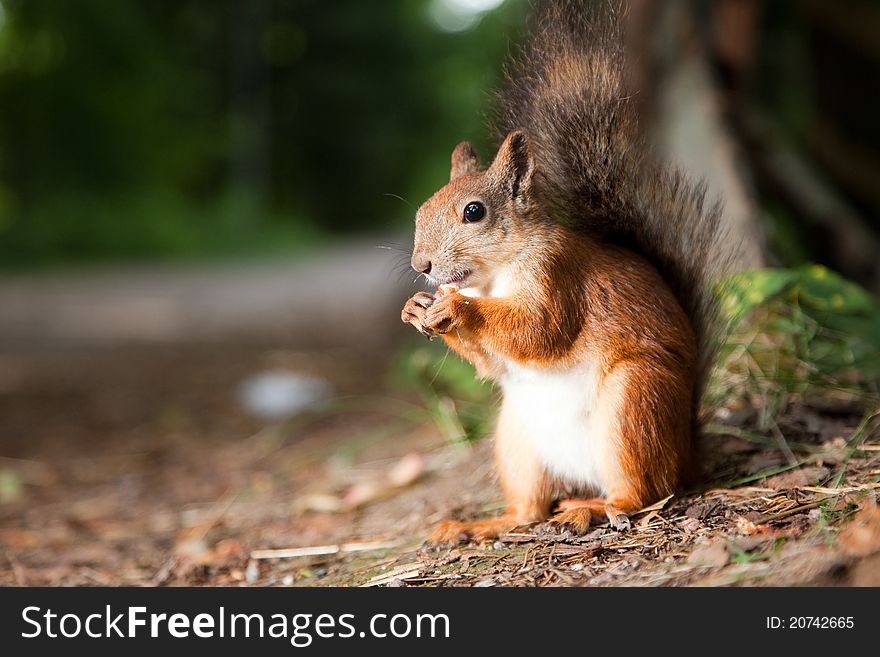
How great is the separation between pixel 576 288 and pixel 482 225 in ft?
0.85

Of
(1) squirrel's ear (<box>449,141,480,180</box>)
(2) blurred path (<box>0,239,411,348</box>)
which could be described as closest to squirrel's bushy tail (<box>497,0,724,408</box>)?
(1) squirrel's ear (<box>449,141,480,180</box>)

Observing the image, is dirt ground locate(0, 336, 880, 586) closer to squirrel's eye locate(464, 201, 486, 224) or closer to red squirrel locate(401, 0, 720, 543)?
red squirrel locate(401, 0, 720, 543)

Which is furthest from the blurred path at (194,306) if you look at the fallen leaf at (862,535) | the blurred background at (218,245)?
the fallen leaf at (862,535)

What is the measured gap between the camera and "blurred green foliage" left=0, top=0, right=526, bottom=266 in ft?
45.7

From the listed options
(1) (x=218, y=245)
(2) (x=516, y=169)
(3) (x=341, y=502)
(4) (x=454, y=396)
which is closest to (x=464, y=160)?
(2) (x=516, y=169)

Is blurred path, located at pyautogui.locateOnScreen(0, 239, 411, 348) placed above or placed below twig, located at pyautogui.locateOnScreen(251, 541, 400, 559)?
above

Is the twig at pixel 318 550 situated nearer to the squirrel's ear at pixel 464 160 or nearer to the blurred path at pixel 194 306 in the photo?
the squirrel's ear at pixel 464 160

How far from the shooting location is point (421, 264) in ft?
6.46

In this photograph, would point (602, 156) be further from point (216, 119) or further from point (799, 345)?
point (216, 119)

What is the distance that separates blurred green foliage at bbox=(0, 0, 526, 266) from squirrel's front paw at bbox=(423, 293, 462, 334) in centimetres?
617

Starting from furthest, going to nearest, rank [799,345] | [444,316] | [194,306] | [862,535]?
[194,306] → [799,345] → [444,316] → [862,535]

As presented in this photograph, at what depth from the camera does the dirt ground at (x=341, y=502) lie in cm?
166

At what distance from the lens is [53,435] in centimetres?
432

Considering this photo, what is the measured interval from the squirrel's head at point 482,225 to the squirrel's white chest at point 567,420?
0.82ft
